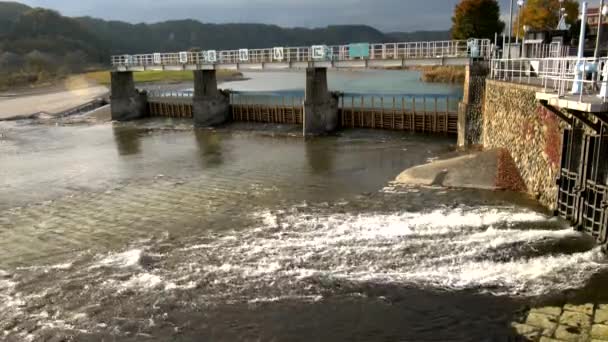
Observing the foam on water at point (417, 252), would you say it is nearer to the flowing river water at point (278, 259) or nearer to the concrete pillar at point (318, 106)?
the flowing river water at point (278, 259)

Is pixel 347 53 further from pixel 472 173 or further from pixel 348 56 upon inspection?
pixel 472 173

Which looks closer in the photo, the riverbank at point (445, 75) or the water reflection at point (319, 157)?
the water reflection at point (319, 157)

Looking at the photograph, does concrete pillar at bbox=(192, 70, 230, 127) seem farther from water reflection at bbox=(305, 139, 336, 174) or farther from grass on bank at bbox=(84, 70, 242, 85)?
grass on bank at bbox=(84, 70, 242, 85)

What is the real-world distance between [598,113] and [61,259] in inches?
665

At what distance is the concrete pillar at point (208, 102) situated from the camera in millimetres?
50156

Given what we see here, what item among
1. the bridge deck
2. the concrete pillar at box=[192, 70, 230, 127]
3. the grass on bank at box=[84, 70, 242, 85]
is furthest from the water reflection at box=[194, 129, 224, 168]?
the grass on bank at box=[84, 70, 242, 85]

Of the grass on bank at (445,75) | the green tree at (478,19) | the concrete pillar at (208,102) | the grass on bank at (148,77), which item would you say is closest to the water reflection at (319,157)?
the concrete pillar at (208,102)

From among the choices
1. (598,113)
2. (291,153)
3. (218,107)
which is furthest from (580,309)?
(218,107)

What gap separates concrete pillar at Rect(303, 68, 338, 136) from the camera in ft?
135

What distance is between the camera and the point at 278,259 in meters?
15.6

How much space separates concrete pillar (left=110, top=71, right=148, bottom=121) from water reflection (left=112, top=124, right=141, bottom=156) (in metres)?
3.94

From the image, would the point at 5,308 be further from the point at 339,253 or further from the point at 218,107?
the point at 218,107

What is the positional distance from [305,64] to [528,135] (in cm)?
2361

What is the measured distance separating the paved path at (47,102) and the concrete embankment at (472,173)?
182 feet
